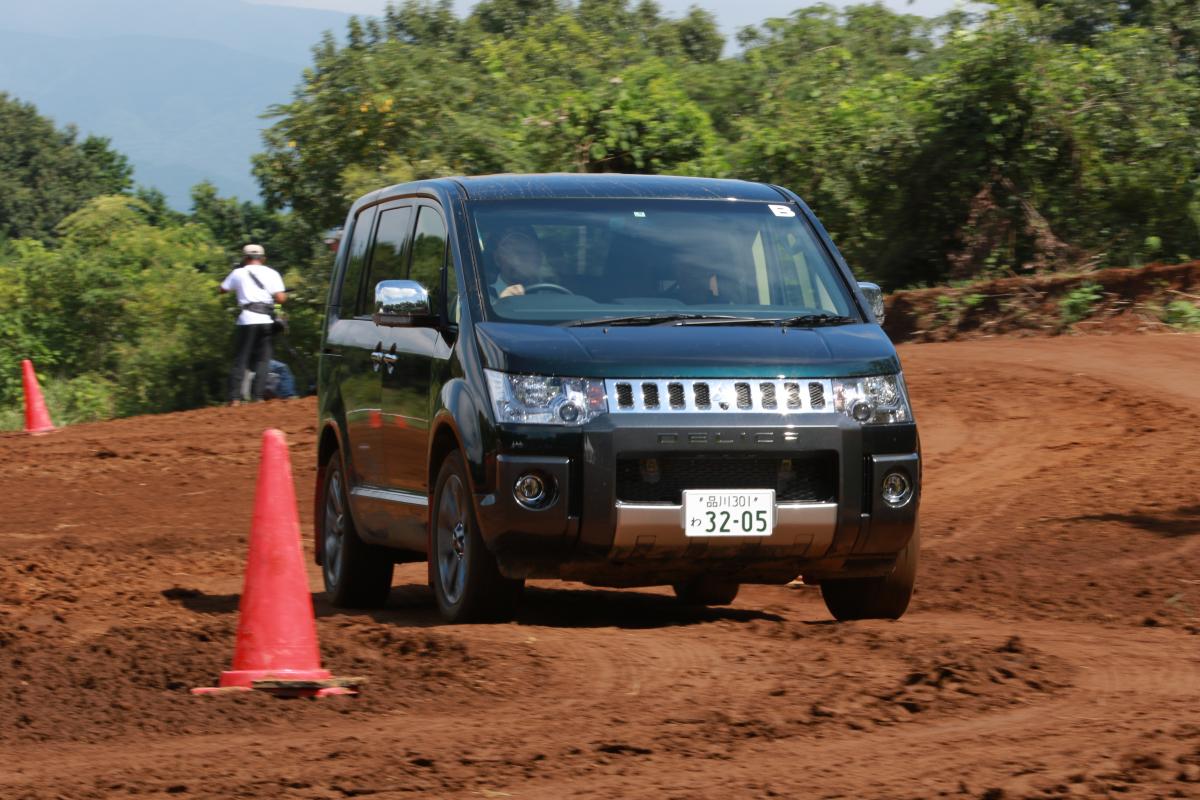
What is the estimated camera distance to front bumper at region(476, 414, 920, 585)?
6785mm

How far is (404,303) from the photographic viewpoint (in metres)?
7.67

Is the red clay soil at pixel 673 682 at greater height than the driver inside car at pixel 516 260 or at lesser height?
lesser

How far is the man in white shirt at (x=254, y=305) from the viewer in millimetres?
19750

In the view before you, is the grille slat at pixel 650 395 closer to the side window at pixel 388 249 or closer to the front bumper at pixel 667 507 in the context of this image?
the front bumper at pixel 667 507

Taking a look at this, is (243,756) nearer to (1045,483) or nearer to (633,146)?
(1045,483)

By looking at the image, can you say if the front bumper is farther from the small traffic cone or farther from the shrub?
the small traffic cone

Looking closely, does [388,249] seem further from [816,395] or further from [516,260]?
[816,395]

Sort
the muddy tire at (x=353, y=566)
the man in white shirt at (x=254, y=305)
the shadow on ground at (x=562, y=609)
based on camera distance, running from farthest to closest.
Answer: the man in white shirt at (x=254, y=305), the muddy tire at (x=353, y=566), the shadow on ground at (x=562, y=609)

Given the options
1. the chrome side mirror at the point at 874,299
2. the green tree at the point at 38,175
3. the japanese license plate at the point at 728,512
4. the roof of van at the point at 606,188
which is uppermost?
the green tree at the point at 38,175

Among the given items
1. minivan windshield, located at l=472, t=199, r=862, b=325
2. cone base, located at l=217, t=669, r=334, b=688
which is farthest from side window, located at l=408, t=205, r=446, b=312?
cone base, located at l=217, t=669, r=334, b=688

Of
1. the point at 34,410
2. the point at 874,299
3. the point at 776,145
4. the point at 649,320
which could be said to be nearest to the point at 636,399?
the point at 649,320

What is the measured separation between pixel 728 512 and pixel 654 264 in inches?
53.4

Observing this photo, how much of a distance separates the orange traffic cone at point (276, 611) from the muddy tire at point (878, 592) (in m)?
2.43

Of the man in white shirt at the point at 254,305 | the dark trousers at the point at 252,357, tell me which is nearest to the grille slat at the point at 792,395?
the man in white shirt at the point at 254,305
